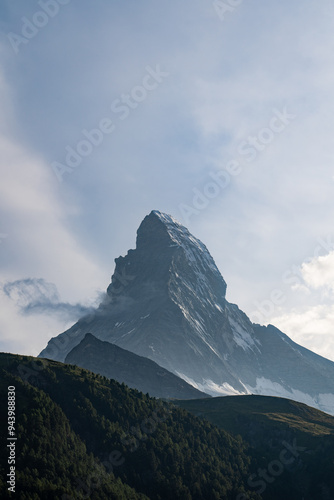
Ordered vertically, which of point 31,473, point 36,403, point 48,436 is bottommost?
point 31,473

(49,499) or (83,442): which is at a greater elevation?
(83,442)

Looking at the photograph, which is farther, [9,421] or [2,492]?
[9,421]

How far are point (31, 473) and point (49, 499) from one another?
13548mm

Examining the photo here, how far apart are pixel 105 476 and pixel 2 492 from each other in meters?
46.5

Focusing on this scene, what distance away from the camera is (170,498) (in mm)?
189125

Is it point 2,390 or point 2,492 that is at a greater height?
point 2,390

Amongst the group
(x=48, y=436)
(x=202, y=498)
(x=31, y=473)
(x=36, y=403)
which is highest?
(x=36, y=403)

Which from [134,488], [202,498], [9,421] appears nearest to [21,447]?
[9,421]

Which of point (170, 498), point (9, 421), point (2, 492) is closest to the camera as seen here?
point (2, 492)

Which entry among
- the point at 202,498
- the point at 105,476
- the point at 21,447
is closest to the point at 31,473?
the point at 21,447

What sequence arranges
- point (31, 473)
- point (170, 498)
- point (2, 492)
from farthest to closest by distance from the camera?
point (170, 498) < point (31, 473) < point (2, 492)

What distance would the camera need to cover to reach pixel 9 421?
579 feet

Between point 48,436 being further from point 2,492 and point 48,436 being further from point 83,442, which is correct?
point 2,492

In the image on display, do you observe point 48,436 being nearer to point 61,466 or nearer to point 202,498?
point 61,466
